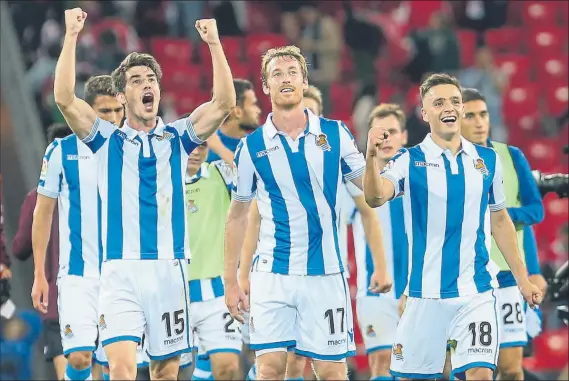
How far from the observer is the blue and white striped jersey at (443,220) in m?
7.32

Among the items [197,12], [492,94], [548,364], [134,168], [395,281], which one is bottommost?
[548,364]

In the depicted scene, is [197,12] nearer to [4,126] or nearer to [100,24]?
[100,24]

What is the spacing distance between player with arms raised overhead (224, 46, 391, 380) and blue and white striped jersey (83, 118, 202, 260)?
15.3 inches

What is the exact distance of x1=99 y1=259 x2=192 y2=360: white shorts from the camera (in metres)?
7.18

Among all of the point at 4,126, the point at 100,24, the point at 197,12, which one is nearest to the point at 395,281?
the point at 4,126

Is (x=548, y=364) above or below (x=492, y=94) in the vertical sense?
below

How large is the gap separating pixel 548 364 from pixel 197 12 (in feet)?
19.2

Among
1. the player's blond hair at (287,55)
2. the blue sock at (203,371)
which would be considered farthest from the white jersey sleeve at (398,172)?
the blue sock at (203,371)

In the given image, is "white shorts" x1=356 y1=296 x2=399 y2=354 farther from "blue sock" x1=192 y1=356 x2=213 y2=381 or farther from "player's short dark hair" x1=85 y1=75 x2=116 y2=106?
"player's short dark hair" x1=85 y1=75 x2=116 y2=106

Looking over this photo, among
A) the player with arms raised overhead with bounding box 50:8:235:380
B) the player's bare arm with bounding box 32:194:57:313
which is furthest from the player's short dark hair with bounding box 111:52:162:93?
the player's bare arm with bounding box 32:194:57:313

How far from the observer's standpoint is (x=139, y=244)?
23.7 ft

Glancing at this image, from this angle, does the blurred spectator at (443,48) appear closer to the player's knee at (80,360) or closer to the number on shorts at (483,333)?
the player's knee at (80,360)

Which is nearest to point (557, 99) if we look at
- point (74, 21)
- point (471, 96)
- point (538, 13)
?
point (538, 13)

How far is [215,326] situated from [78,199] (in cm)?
115
